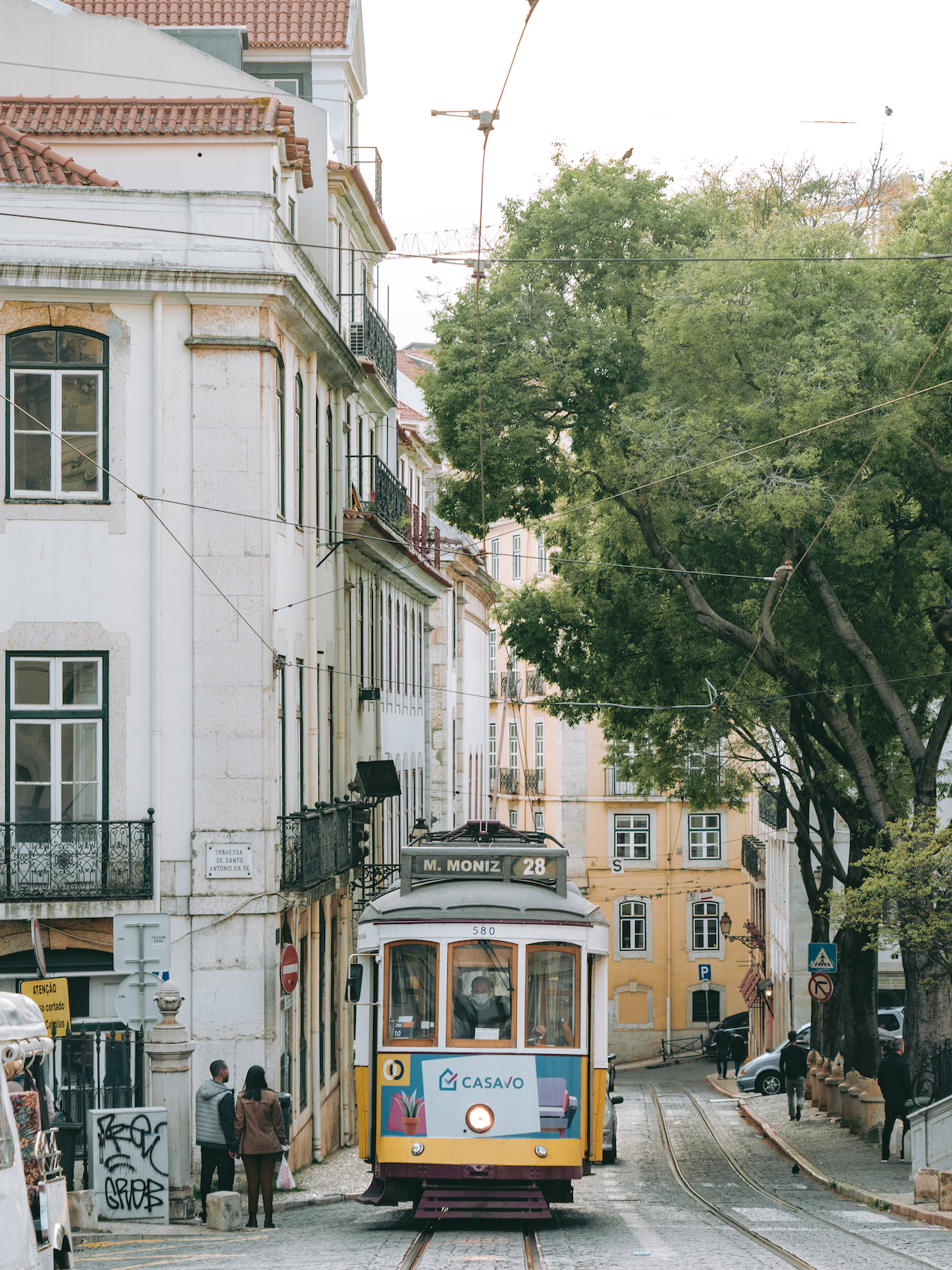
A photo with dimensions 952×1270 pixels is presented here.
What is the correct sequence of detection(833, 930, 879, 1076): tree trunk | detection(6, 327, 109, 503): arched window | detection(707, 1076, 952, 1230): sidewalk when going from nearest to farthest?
detection(707, 1076, 952, 1230): sidewalk → detection(6, 327, 109, 503): arched window → detection(833, 930, 879, 1076): tree trunk

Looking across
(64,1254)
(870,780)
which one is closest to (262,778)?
(870,780)

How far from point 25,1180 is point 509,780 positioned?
62271mm

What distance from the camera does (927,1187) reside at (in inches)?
701

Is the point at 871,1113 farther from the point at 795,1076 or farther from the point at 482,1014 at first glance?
the point at 482,1014

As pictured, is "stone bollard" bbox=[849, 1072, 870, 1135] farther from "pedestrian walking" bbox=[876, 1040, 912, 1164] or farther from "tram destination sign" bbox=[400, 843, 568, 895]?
"tram destination sign" bbox=[400, 843, 568, 895]

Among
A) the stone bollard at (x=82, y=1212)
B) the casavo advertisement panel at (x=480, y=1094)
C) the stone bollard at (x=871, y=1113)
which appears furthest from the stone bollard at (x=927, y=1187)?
the stone bollard at (x=82, y=1212)

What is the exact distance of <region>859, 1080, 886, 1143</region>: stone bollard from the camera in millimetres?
25469

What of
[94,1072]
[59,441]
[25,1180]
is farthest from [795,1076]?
[25,1180]

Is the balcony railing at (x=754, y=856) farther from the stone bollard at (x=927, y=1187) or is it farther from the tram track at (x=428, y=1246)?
the tram track at (x=428, y=1246)

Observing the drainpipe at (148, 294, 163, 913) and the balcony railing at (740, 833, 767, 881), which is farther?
the balcony railing at (740, 833, 767, 881)

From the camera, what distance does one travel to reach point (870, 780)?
912 inches

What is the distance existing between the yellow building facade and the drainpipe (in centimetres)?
4156

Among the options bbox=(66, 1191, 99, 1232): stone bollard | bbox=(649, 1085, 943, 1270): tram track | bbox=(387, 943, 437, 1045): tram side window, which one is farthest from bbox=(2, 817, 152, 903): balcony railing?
bbox=(649, 1085, 943, 1270): tram track

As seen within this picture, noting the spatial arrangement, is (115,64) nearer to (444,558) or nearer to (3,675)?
(3,675)
